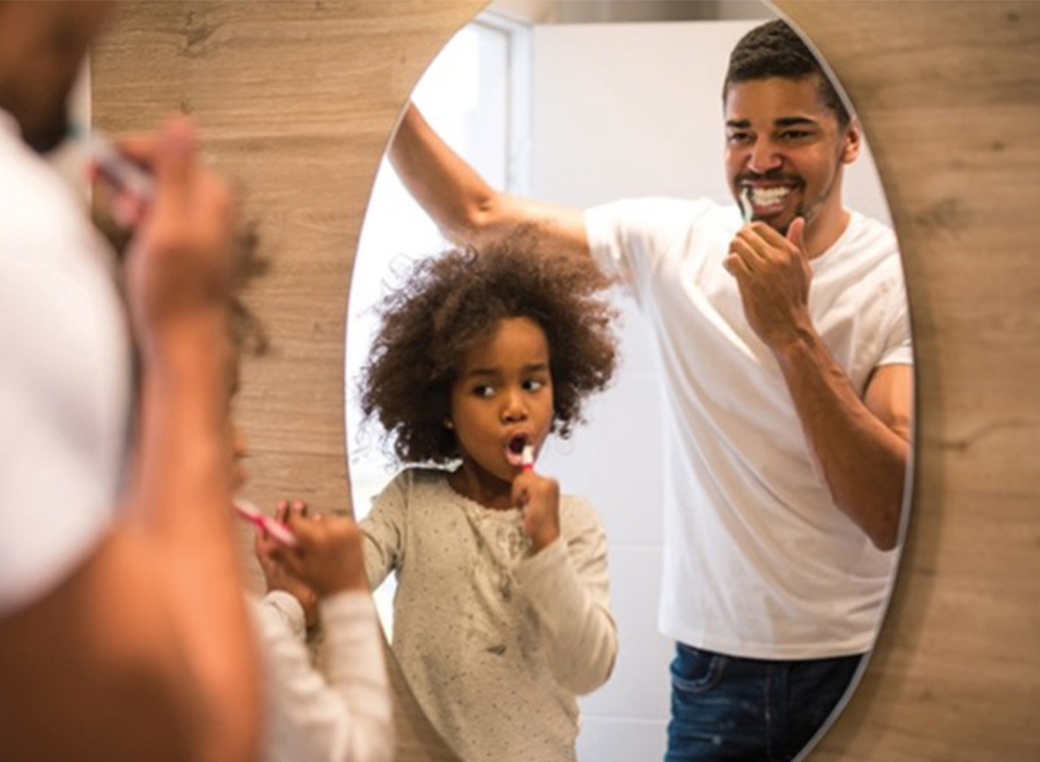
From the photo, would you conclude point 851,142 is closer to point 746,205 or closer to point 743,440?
point 746,205

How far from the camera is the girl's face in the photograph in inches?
48.9

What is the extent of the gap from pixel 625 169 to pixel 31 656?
2.84ft

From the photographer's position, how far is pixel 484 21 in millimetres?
1292

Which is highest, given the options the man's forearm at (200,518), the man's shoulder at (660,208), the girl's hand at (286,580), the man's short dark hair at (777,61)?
the man's short dark hair at (777,61)

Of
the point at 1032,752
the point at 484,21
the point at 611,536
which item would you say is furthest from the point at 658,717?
the point at 484,21

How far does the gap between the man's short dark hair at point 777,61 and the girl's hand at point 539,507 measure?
0.33 metres

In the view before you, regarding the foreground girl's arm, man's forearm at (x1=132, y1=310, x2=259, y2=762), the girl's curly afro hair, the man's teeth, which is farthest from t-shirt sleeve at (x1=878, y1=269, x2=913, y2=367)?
man's forearm at (x1=132, y1=310, x2=259, y2=762)

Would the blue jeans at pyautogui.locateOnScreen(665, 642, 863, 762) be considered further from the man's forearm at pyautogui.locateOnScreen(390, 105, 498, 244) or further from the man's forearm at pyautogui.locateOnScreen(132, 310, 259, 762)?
the man's forearm at pyautogui.locateOnScreen(132, 310, 259, 762)

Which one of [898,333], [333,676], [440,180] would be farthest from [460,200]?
[333,676]

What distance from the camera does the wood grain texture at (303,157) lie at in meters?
1.35

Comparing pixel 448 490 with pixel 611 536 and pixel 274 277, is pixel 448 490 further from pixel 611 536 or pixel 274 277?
pixel 274 277

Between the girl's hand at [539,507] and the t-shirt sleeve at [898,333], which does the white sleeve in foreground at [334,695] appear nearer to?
the girl's hand at [539,507]

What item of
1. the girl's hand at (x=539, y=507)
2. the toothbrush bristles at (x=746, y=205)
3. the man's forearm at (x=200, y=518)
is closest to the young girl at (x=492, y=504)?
the girl's hand at (x=539, y=507)

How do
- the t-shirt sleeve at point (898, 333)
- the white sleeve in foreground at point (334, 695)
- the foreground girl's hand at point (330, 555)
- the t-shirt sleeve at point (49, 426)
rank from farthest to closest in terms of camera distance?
1. the t-shirt sleeve at point (898, 333)
2. the foreground girl's hand at point (330, 555)
3. the white sleeve in foreground at point (334, 695)
4. the t-shirt sleeve at point (49, 426)
